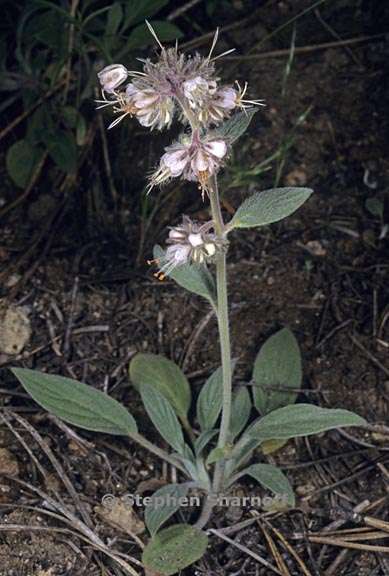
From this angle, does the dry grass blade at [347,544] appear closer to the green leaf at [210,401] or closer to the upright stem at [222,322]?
the upright stem at [222,322]

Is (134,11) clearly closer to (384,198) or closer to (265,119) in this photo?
(265,119)

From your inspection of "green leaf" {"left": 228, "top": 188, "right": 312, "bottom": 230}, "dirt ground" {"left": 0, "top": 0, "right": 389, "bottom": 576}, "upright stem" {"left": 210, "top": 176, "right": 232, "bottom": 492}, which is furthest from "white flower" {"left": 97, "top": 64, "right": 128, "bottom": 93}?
"dirt ground" {"left": 0, "top": 0, "right": 389, "bottom": 576}

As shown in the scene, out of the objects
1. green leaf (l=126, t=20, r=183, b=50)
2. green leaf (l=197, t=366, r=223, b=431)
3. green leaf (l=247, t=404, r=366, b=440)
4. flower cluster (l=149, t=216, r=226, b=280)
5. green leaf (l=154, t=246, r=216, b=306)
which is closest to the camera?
flower cluster (l=149, t=216, r=226, b=280)

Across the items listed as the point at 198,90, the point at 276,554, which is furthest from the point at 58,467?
the point at 198,90

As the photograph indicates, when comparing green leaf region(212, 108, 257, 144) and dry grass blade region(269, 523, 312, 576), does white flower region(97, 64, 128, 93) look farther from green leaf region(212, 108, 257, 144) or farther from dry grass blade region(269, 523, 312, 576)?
dry grass blade region(269, 523, 312, 576)

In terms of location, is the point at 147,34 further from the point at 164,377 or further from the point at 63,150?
the point at 164,377

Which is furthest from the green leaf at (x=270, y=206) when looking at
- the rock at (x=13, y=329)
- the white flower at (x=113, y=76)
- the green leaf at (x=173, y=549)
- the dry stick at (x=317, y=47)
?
the dry stick at (x=317, y=47)

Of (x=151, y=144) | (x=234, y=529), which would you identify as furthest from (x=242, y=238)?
(x=234, y=529)
